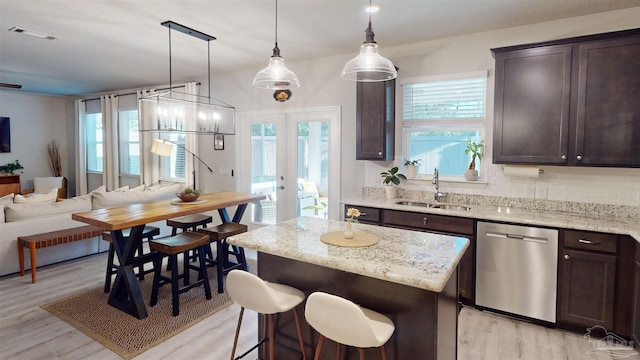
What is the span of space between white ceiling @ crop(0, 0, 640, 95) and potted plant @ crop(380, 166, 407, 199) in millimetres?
1493

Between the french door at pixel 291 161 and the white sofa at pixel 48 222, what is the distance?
162cm

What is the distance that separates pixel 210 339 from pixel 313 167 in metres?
2.68

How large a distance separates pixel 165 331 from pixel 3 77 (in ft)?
20.3

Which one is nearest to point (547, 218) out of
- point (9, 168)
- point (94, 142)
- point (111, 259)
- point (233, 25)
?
point (233, 25)

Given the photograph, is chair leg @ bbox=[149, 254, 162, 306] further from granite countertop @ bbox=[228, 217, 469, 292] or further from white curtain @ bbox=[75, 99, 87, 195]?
white curtain @ bbox=[75, 99, 87, 195]

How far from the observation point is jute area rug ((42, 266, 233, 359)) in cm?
277

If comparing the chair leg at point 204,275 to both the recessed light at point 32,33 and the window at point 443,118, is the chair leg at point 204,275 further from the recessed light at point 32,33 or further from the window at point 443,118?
the recessed light at point 32,33

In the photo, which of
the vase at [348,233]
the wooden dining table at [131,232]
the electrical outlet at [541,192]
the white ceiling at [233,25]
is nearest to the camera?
the vase at [348,233]

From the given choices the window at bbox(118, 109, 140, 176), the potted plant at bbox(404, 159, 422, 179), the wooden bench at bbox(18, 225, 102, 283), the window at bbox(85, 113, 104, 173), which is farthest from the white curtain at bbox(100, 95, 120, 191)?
the potted plant at bbox(404, 159, 422, 179)

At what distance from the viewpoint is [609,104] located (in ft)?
9.45

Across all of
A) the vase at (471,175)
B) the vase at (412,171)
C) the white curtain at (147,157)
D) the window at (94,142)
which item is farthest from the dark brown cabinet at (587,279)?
the window at (94,142)

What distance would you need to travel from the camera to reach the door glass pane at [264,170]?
5.35 m

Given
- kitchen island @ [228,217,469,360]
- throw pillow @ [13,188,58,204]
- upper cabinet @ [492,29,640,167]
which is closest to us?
kitchen island @ [228,217,469,360]

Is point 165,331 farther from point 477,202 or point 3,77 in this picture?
point 3,77
